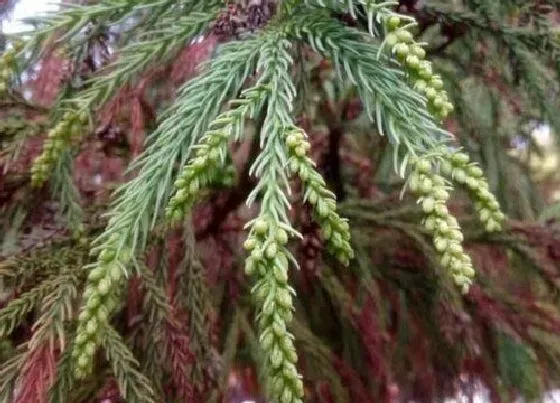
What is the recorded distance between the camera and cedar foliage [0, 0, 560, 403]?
735 millimetres

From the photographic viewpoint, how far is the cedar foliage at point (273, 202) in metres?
0.74

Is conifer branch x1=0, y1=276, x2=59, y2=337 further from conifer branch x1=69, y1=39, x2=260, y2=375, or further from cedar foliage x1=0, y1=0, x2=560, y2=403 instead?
conifer branch x1=69, y1=39, x2=260, y2=375

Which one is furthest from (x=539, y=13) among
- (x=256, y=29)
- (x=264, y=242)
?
(x=264, y=242)

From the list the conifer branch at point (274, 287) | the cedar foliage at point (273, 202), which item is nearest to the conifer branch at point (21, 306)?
the cedar foliage at point (273, 202)

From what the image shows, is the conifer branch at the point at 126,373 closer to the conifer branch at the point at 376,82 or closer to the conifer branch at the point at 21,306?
the conifer branch at the point at 21,306

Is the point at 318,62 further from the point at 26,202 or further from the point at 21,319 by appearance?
the point at 21,319

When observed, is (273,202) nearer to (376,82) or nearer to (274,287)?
(274,287)

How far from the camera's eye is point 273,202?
0.69 metres

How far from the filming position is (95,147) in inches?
60.9

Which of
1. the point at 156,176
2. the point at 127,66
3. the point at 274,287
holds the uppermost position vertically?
the point at 127,66

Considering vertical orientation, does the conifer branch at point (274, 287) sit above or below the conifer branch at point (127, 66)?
below

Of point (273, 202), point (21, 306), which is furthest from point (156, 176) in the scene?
point (21, 306)

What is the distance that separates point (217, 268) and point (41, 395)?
2.63 feet

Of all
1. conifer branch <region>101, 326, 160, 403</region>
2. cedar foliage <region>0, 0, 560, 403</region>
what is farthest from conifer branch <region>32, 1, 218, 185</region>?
conifer branch <region>101, 326, 160, 403</region>
